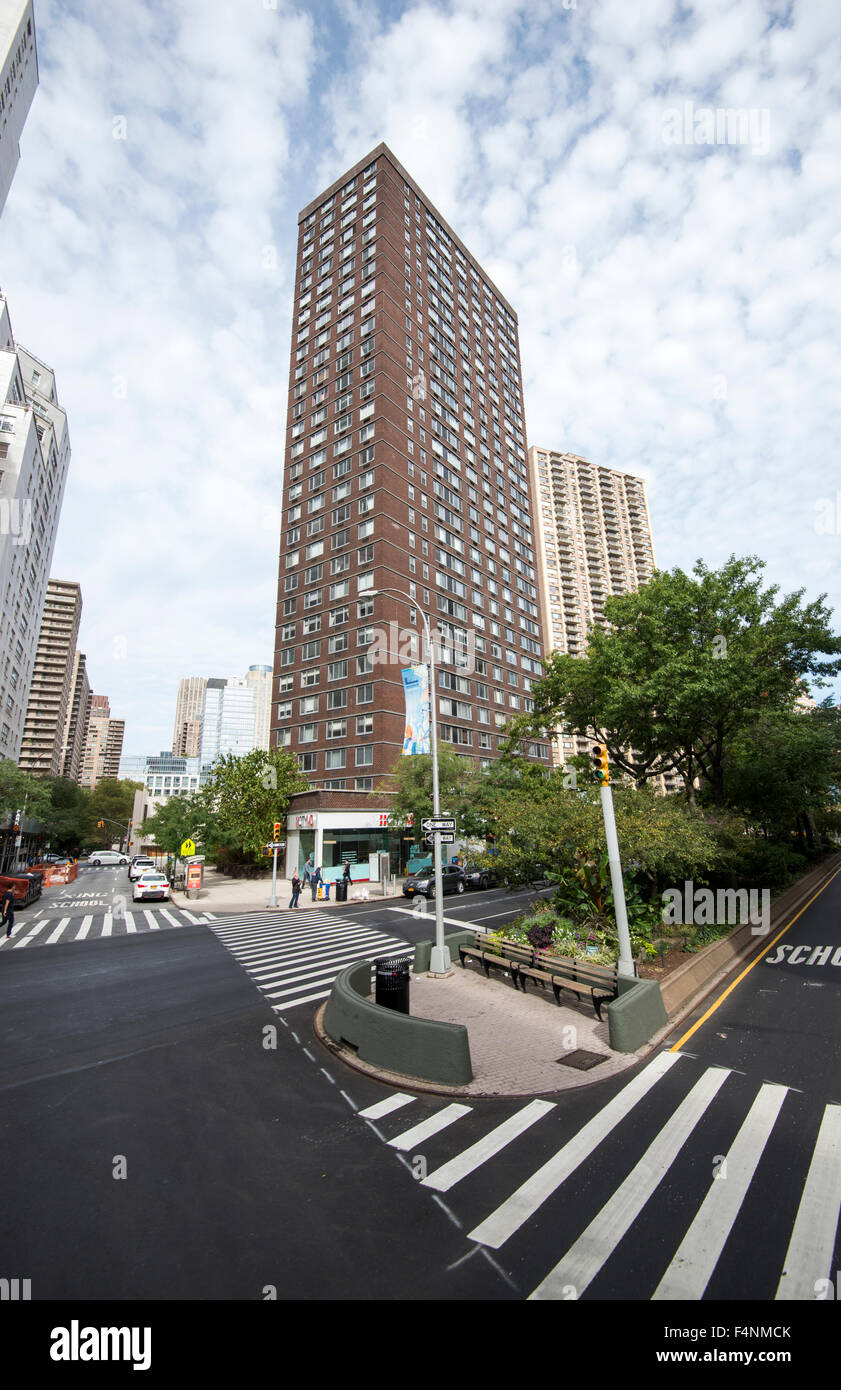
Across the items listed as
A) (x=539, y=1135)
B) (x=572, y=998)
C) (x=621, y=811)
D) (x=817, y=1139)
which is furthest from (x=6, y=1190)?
(x=621, y=811)

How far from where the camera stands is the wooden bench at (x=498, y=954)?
1256cm

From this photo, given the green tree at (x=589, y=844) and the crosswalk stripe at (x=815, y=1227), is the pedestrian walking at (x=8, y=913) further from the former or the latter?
the crosswalk stripe at (x=815, y=1227)

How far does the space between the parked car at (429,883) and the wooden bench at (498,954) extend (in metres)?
10.9

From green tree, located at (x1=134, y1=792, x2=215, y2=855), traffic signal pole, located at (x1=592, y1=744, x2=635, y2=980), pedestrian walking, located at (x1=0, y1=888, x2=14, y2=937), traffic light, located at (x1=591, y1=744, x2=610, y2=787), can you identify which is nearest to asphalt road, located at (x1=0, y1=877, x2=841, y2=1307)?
traffic signal pole, located at (x1=592, y1=744, x2=635, y2=980)

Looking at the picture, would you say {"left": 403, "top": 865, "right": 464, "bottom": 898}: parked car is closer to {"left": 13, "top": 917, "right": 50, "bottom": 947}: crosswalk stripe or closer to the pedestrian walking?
{"left": 13, "top": 917, "right": 50, "bottom": 947}: crosswalk stripe

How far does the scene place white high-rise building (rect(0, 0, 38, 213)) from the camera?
162 feet

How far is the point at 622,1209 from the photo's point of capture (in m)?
5.00

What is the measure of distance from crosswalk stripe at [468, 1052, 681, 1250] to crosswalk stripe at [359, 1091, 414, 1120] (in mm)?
2100

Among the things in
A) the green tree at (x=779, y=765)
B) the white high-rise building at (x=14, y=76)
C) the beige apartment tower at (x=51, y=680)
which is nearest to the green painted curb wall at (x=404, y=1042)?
the green tree at (x=779, y=765)

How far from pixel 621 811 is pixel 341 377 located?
5425 cm

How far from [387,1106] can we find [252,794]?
34497 millimetres

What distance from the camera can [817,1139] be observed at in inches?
244

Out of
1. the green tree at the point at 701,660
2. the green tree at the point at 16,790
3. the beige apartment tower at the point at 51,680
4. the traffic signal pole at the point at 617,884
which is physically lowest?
the traffic signal pole at the point at 617,884
